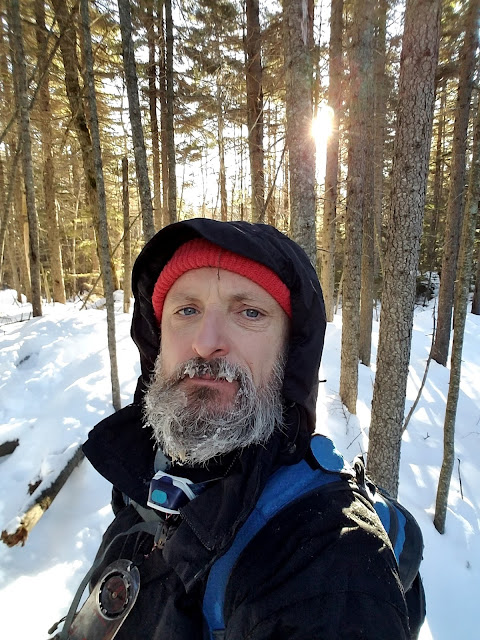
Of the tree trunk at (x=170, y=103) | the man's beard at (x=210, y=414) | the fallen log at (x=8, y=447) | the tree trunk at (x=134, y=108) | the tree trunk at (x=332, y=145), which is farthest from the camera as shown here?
the tree trunk at (x=332, y=145)

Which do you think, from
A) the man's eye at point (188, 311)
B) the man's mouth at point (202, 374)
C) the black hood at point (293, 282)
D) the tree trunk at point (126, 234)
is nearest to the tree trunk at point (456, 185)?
the tree trunk at point (126, 234)

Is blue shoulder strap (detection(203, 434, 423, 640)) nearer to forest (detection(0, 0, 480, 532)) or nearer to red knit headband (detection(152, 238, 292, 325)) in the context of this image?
red knit headband (detection(152, 238, 292, 325))

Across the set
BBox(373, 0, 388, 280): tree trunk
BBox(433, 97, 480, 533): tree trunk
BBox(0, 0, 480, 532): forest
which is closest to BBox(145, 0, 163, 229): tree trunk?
BBox(0, 0, 480, 532): forest

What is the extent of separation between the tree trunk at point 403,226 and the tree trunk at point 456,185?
6.12 metres

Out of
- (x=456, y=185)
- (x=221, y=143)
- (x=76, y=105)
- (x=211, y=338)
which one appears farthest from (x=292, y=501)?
(x=221, y=143)

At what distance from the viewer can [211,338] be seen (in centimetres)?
139

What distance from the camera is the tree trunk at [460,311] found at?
4.67 meters

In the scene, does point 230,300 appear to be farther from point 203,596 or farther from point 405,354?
point 405,354

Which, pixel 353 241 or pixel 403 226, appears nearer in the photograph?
pixel 403 226

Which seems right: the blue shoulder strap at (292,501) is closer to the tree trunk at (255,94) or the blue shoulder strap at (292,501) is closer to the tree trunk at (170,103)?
the tree trunk at (255,94)

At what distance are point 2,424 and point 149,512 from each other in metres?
4.76

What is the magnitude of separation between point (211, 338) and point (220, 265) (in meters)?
0.33

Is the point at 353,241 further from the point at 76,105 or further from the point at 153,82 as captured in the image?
the point at 153,82

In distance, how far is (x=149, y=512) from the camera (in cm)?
135
